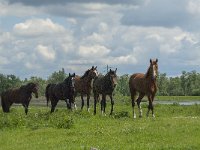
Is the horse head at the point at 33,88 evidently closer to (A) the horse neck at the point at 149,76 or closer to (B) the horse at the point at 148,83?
(B) the horse at the point at 148,83

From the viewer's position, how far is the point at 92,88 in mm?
33688

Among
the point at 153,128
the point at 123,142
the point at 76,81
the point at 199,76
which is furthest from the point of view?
the point at 199,76

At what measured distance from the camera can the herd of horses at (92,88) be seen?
26469mm

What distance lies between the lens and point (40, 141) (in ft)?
58.9

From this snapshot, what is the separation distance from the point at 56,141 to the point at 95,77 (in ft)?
50.8

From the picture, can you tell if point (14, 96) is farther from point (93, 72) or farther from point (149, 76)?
point (149, 76)

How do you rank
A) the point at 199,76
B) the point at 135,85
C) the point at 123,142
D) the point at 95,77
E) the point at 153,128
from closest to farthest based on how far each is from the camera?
the point at 123,142 → the point at 153,128 → the point at 135,85 → the point at 95,77 → the point at 199,76

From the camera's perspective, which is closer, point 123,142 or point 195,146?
point 195,146

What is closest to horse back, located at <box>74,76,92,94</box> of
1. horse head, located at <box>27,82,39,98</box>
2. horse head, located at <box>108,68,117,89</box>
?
horse head, located at <box>27,82,39,98</box>

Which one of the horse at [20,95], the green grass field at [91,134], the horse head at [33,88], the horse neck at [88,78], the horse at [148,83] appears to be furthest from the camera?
the horse neck at [88,78]

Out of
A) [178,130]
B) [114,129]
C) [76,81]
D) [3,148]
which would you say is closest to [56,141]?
[3,148]

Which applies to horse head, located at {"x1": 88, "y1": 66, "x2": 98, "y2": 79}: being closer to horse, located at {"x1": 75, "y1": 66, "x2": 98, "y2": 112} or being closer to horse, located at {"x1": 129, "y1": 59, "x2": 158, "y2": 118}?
horse, located at {"x1": 75, "y1": 66, "x2": 98, "y2": 112}

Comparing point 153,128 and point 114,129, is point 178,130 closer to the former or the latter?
point 153,128

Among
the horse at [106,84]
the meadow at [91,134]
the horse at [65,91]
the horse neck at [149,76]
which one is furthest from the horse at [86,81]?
the meadow at [91,134]
